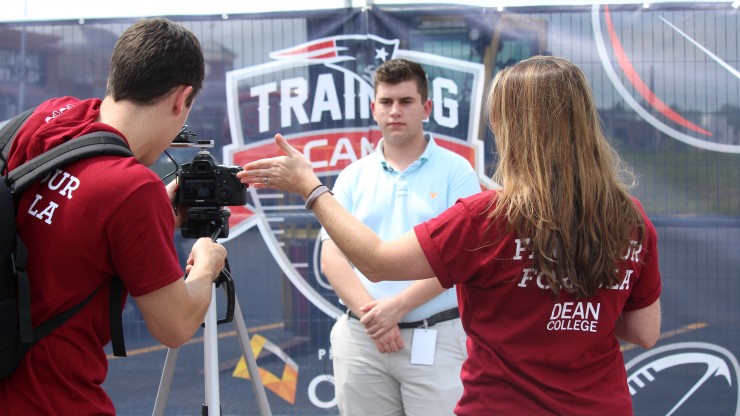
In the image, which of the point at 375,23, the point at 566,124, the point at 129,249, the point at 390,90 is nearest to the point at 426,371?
the point at 390,90

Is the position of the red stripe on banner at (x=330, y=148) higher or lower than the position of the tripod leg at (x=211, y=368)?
higher

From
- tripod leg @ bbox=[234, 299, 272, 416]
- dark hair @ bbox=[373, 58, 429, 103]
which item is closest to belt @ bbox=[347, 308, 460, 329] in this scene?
tripod leg @ bbox=[234, 299, 272, 416]

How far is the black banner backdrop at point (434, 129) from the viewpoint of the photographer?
3.71 m

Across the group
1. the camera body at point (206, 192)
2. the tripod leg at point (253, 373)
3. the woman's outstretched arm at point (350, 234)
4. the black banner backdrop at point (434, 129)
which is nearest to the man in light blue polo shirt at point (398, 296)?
the tripod leg at point (253, 373)

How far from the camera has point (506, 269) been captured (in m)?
1.68

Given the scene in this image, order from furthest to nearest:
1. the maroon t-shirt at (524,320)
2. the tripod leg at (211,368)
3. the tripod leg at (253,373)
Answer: the tripod leg at (253,373)
the tripod leg at (211,368)
the maroon t-shirt at (524,320)

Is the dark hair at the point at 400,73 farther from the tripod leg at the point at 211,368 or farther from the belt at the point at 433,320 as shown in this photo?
the tripod leg at the point at 211,368

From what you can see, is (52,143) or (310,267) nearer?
(52,143)

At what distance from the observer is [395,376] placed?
291cm

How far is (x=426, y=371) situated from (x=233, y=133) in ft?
5.74

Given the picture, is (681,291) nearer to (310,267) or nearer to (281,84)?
(310,267)

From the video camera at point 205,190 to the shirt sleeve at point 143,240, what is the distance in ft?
1.87

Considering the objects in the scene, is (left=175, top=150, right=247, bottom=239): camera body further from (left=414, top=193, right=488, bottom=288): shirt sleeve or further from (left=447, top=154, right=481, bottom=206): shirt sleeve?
(left=447, top=154, right=481, bottom=206): shirt sleeve

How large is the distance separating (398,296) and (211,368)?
0.89m
